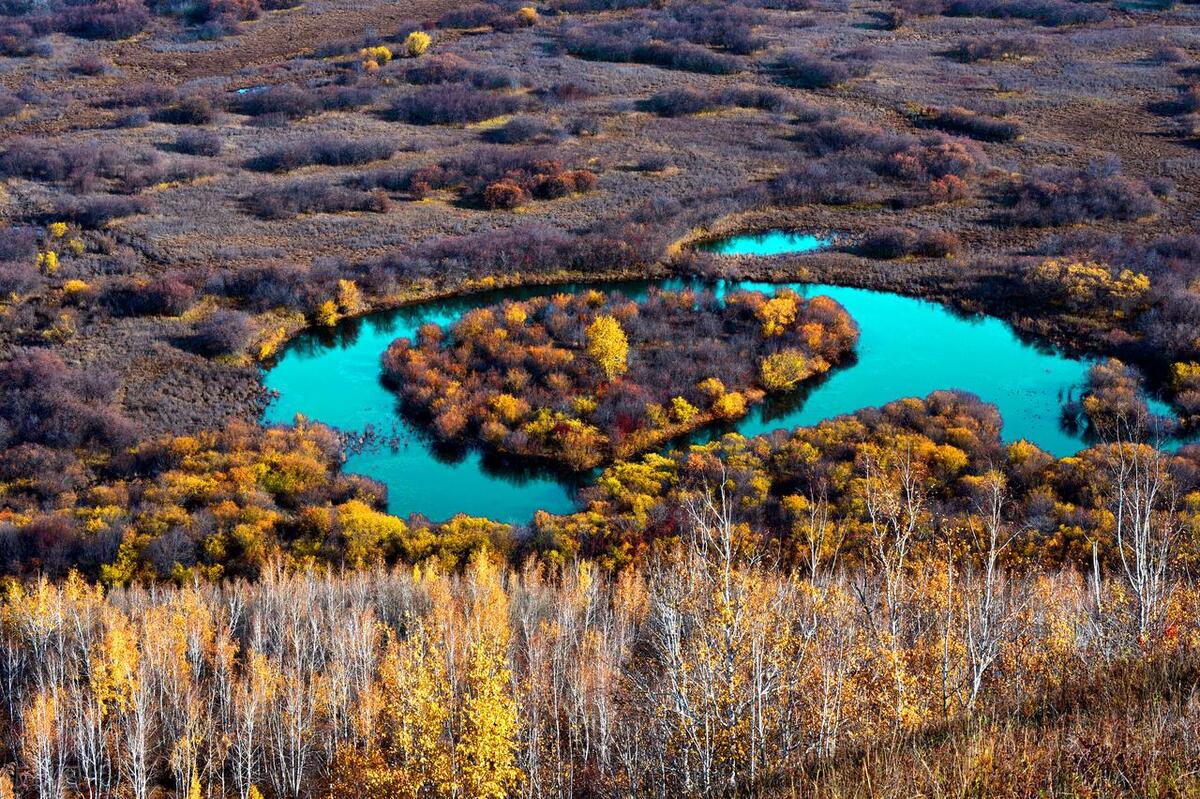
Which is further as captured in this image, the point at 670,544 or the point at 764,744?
the point at 670,544

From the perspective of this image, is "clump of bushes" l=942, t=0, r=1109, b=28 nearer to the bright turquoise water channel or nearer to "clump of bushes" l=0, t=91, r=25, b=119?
the bright turquoise water channel

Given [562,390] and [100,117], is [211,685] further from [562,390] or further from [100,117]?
[100,117]

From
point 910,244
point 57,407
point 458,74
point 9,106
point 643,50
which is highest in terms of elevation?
point 643,50

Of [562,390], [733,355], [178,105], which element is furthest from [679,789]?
[178,105]

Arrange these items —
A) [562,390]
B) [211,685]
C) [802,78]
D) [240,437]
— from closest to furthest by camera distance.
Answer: [211,685]
[240,437]
[562,390]
[802,78]

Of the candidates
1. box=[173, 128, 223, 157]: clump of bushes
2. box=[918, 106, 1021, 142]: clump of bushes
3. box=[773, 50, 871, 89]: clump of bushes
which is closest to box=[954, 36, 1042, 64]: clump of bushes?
box=[773, 50, 871, 89]: clump of bushes

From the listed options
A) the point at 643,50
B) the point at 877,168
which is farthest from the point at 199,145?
the point at 877,168

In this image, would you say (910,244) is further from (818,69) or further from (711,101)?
(818,69)
